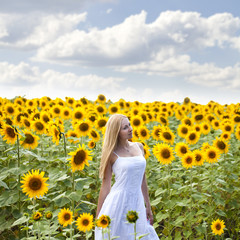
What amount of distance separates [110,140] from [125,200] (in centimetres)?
74

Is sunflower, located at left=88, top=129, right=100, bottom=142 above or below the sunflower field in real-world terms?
above

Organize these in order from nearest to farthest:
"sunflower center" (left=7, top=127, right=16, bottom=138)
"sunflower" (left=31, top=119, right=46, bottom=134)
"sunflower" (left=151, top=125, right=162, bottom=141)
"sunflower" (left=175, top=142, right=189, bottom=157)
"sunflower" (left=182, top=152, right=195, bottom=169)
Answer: "sunflower center" (left=7, top=127, right=16, bottom=138) < "sunflower" (left=182, top=152, right=195, bottom=169) < "sunflower" (left=175, top=142, right=189, bottom=157) < "sunflower" (left=31, top=119, right=46, bottom=134) < "sunflower" (left=151, top=125, right=162, bottom=141)

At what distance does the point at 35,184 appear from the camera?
154 inches

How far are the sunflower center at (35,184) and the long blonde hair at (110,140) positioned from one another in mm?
737

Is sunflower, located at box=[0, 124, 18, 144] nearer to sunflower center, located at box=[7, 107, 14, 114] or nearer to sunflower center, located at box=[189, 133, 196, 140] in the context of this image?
sunflower center, located at box=[7, 107, 14, 114]

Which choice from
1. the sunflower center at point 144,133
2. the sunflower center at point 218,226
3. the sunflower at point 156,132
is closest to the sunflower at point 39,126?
the sunflower center at point 144,133

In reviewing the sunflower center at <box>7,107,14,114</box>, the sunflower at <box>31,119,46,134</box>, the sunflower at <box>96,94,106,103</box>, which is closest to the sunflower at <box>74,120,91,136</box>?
the sunflower at <box>31,119,46,134</box>

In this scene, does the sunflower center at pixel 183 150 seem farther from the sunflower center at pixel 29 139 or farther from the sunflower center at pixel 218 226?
the sunflower center at pixel 29 139

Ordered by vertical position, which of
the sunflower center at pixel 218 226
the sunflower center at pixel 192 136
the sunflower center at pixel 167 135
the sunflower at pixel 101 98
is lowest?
the sunflower center at pixel 218 226

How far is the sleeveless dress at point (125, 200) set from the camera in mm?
4023

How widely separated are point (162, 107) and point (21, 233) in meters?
7.38

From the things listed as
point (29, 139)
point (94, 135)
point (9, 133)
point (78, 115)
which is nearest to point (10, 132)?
point (9, 133)

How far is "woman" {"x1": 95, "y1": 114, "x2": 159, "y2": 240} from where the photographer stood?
4.03 m

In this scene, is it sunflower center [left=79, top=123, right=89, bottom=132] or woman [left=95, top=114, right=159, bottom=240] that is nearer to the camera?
woman [left=95, top=114, right=159, bottom=240]
